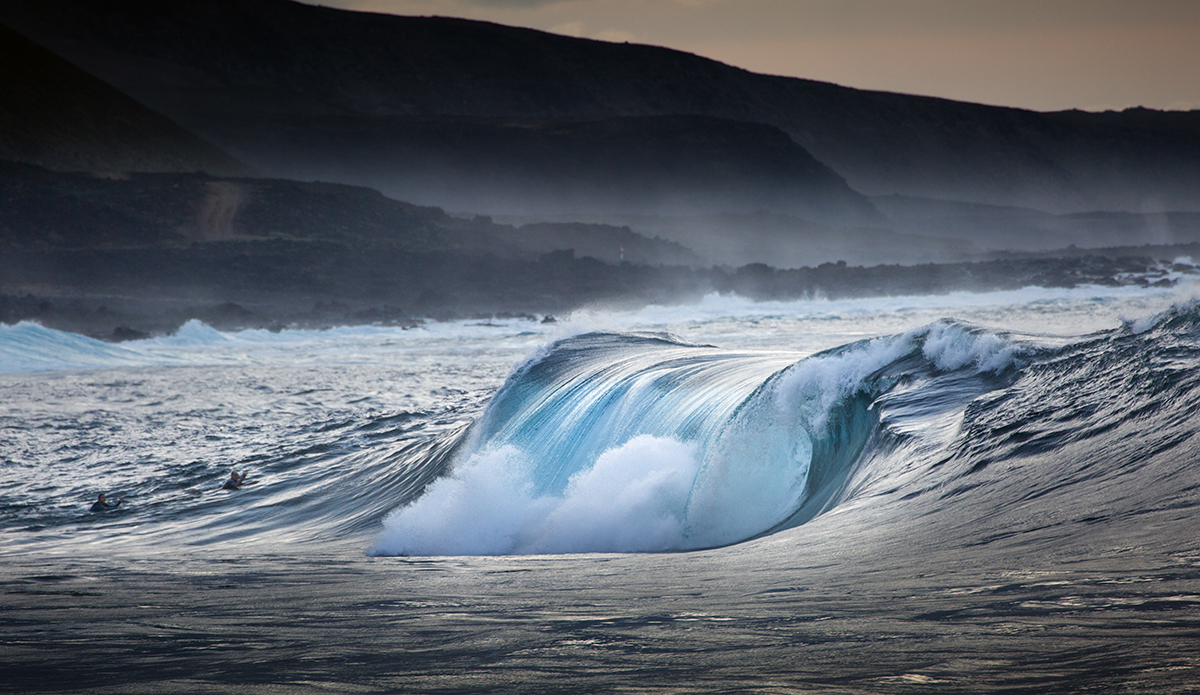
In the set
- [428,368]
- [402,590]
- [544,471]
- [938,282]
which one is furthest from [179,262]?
[402,590]

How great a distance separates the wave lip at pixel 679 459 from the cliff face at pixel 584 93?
87.1 meters

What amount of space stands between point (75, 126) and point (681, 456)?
56.9 meters

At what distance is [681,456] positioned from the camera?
248 inches

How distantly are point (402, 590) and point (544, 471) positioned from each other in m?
3.14

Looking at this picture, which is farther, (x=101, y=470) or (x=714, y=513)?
(x=101, y=470)

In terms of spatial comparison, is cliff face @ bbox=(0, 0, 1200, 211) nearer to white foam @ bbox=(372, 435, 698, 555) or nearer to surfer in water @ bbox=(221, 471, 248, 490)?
surfer in water @ bbox=(221, 471, 248, 490)

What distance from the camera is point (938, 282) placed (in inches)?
1614

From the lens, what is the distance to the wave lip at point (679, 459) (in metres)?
5.61

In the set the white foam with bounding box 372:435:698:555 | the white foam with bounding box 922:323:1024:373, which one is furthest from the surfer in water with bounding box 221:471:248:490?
the white foam with bounding box 922:323:1024:373

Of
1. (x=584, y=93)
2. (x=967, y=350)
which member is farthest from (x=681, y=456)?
(x=584, y=93)

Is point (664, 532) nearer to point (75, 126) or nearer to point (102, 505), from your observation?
point (102, 505)

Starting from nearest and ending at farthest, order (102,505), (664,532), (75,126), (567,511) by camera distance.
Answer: (664,532) → (567,511) → (102,505) → (75,126)

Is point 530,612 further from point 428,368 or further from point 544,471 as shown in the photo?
point 428,368

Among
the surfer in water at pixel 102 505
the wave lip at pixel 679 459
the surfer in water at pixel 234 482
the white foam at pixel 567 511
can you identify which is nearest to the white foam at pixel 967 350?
the wave lip at pixel 679 459
